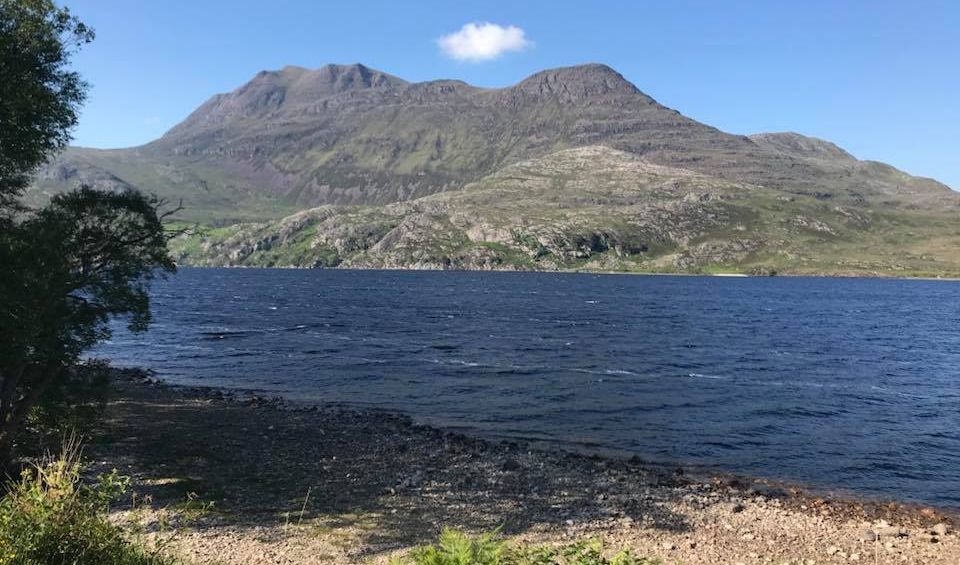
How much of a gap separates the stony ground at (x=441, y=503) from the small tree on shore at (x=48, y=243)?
732 cm

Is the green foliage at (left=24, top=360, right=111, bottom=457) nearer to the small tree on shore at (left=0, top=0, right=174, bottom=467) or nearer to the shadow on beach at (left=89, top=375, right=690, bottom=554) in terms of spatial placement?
the small tree on shore at (left=0, top=0, right=174, bottom=467)

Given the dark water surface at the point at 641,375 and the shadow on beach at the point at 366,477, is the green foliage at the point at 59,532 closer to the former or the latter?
the shadow on beach at the point at 366,477

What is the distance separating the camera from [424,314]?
134500 millimetres

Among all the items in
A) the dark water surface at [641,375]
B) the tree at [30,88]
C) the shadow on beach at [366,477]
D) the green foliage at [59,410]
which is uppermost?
the tree at [30,88]

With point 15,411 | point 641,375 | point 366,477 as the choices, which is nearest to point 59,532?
point 15,411

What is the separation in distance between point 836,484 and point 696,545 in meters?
17.3

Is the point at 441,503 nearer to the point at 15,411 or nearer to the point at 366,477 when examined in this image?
the point at 366,477

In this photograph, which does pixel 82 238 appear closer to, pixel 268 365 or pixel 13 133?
pixel 13 133

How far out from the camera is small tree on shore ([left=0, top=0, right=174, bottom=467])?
69.7 feet

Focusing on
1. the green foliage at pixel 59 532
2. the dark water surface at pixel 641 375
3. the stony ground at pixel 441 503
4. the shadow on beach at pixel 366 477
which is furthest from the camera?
the dark water surface at pixel 641 375

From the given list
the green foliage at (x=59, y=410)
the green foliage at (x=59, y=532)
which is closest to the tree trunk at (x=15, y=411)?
the green foliage at (x=59, y=410)

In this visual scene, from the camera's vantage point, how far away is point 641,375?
67688 mm

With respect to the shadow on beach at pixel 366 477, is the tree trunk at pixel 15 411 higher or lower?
higher

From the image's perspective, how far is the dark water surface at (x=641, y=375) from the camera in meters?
40.9
